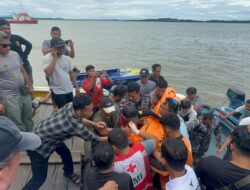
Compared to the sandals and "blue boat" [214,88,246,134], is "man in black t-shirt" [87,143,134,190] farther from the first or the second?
"blue boat" [214,88,246,134]

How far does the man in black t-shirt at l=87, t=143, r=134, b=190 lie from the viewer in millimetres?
2203

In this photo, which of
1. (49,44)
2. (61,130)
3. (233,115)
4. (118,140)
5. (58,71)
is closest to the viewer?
(118,140)

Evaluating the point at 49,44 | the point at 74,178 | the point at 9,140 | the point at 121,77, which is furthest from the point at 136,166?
the point at 121,77

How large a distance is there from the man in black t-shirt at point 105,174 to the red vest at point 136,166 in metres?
0.16

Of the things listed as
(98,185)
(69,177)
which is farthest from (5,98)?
(98,185)

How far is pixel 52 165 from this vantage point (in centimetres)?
382

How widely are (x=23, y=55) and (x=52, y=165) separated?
231 cm

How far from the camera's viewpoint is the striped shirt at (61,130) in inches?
111

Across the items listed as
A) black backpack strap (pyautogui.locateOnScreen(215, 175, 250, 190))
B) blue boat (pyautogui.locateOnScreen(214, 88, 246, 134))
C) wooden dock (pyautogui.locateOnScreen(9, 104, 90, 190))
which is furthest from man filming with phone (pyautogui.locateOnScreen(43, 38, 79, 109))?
blue boat (pyautogui.locateOnScreen(214, 88, 246, 134))

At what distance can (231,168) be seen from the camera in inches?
85.8

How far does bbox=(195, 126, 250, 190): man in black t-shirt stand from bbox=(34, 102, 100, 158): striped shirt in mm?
1264

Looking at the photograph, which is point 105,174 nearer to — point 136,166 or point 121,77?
point 136,166

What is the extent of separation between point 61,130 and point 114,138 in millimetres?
700

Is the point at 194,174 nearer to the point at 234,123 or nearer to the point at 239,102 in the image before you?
the point at 234,123
